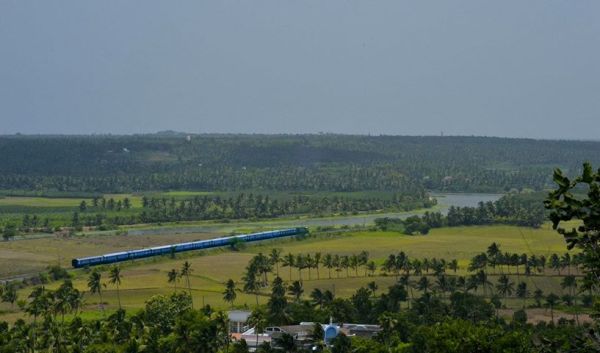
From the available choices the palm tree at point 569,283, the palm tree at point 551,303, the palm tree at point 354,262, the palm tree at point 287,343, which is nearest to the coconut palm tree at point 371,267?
the palm tree at point 354,262

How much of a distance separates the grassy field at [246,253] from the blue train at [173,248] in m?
0.97

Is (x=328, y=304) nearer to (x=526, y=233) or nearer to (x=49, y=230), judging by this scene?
(x=526, y=233)

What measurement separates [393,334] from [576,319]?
1800 centimetres

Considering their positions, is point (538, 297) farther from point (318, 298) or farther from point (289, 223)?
point (289, 223)

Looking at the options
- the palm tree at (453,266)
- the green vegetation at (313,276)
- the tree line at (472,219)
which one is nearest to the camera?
the green vegetation at (313,276)

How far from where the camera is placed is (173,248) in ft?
307

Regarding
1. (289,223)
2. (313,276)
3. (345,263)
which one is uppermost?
(345,263)

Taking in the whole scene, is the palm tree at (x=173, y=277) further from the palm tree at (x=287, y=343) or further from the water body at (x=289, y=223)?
the water body at (x=289, y=223)

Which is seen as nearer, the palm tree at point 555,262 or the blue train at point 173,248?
the palm tree at point 555,262

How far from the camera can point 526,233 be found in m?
112

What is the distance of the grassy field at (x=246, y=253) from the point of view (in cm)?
7306

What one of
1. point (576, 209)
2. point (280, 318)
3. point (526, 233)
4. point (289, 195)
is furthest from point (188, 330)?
point (289, 195)

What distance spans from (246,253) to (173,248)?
26.4 ft

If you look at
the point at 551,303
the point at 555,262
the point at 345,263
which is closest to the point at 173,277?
the point at 345,263
